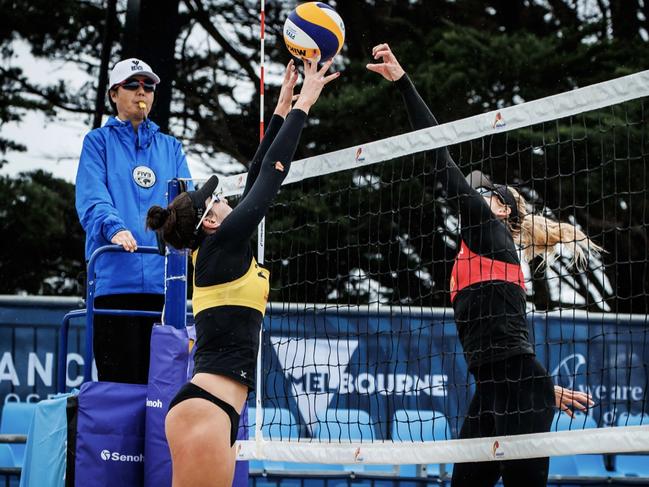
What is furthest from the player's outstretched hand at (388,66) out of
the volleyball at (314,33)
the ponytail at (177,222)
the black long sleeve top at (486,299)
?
the ponytail at (177,222)

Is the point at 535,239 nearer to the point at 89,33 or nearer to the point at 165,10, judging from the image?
the point at 165,10

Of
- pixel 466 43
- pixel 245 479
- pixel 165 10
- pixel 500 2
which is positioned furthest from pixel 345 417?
pixel 500 2

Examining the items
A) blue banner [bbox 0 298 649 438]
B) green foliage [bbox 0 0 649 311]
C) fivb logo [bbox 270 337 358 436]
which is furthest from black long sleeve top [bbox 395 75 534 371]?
green foliage [bbox 0 0 649 311]

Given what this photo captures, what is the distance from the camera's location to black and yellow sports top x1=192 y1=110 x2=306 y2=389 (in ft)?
15.4

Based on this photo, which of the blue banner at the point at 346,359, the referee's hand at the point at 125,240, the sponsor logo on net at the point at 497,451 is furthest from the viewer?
the blue banner at the point at 346,359

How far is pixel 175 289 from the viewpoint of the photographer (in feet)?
19.0

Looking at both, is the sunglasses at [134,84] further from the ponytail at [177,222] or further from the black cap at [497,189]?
the black cap at [497,189]

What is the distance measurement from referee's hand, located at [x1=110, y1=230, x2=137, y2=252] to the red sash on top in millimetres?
1654

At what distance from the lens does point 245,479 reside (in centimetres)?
571

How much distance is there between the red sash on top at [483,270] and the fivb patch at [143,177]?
1859mm

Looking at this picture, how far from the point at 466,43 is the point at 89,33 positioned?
519cm

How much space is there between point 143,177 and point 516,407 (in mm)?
2427

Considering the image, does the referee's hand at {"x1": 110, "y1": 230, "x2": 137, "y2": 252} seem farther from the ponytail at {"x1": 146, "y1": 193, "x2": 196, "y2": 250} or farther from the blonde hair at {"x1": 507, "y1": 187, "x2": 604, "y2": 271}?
the blonde hair at {"x1": 507, "y1": 187, "x2": 604, "y2": 271}

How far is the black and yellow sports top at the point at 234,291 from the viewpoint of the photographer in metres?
4.71
